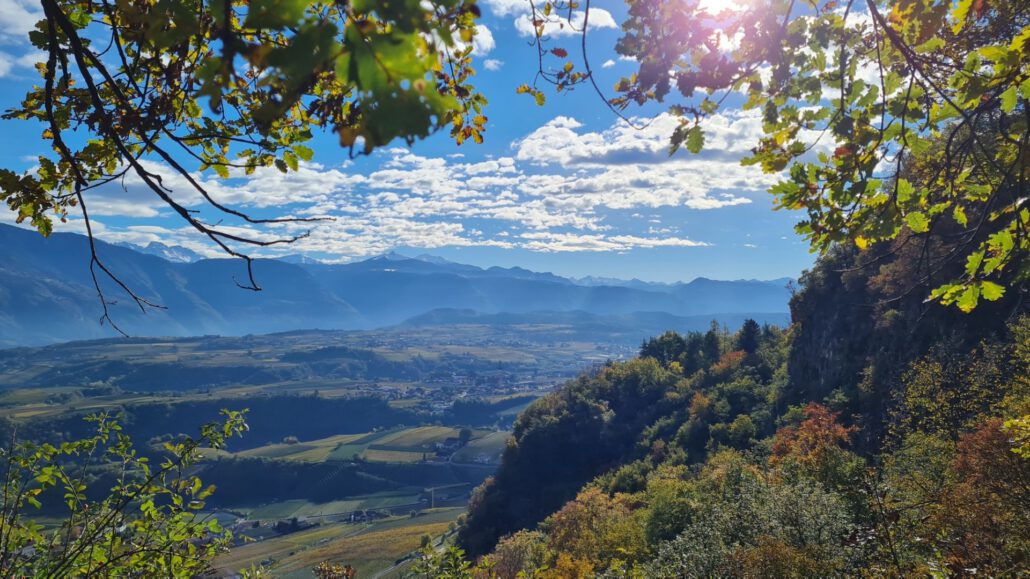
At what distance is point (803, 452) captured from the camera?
94.3 feet

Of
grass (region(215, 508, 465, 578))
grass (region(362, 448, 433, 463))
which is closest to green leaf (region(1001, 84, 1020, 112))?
grass (region(215, 508, 465, 578))

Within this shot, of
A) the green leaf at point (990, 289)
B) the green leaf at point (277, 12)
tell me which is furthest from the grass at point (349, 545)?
the green leaf at point (277, 12)

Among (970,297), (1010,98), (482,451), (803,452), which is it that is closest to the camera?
(1010,98)

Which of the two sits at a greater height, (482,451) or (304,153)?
(304,153)

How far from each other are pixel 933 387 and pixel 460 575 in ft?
88.0

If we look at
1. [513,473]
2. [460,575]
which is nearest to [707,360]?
[513,473]

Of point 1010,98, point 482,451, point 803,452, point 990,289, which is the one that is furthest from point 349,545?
point 1010,98

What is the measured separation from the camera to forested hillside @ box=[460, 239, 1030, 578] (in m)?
11.7

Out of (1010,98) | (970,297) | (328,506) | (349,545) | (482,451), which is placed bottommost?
(328,506)

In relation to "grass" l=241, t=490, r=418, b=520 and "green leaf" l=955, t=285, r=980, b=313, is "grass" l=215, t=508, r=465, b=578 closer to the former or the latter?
"grass" l=241, t=490, r=418, b=520

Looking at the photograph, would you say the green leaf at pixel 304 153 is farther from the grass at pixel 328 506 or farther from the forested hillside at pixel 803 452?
the grass at pixel 328 506

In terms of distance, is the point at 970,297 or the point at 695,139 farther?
the point at 970,297

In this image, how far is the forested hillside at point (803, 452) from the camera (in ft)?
38.3

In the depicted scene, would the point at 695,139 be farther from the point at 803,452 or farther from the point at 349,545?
the point at 349,545
